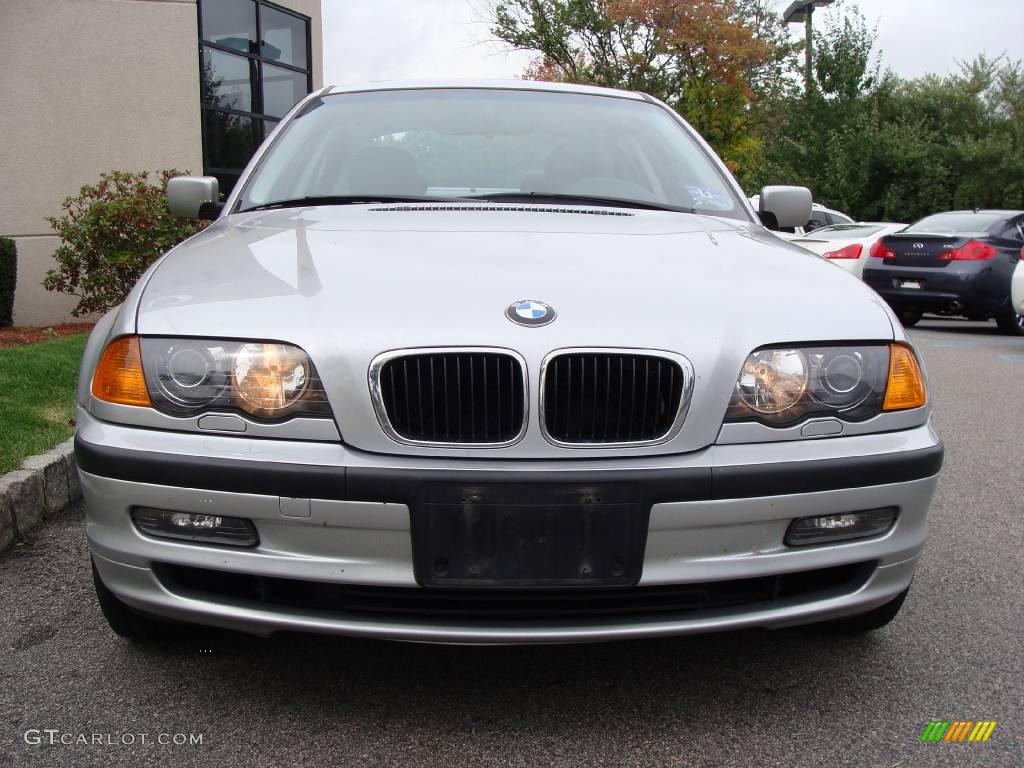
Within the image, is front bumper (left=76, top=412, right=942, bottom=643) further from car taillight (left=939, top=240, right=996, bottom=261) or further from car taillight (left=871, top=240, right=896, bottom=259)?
car taillight (left=871, top=240, right=896, bottom=259)

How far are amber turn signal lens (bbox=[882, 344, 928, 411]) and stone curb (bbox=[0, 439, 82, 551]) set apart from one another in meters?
2.57

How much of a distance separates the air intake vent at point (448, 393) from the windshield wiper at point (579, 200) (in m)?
1.26

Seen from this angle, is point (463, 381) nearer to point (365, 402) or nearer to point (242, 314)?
point (365, 402)

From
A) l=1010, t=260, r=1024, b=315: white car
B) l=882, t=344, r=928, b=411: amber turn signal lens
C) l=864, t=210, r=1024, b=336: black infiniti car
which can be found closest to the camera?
l=882, t=344, r=928, b=411: amber turn signal lens

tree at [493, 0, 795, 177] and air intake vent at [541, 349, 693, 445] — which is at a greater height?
tree at [493, 0, 795, 177]

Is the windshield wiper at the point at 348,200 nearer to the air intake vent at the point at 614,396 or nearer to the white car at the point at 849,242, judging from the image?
the air intake vent at the point at 614,396

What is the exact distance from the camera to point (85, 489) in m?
2.27

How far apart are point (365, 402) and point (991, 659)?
5.90ft

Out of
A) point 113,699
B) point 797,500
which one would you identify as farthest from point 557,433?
point 113,699

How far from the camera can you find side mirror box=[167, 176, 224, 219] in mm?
3623

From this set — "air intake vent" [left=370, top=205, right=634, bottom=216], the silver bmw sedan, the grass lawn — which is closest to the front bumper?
the silver bmw sedan

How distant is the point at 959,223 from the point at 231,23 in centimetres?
952

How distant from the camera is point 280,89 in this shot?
48.4 ft

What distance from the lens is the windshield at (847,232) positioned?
14523 mm
